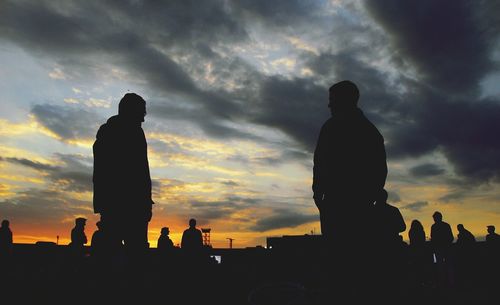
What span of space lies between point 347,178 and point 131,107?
2.78 metres

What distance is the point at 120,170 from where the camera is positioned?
4.55 meters

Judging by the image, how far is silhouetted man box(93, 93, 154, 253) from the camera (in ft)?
14.4

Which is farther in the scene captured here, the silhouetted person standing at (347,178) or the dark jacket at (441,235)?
the dark jacket at (441,235)

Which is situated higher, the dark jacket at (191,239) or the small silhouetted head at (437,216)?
the small silhouetted head at (437,216)

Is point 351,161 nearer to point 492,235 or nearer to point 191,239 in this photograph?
point 191,239

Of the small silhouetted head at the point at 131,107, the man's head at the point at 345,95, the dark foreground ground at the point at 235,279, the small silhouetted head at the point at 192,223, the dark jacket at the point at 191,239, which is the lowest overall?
the dark foreground ground at the point at 235,279

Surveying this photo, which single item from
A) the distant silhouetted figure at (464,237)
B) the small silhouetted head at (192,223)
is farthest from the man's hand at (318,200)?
the distant silhouetted figure at (464,237)

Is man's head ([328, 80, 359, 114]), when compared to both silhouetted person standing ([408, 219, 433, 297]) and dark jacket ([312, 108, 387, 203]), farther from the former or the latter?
silhouetted person standing ([408, 219, 433, 297])

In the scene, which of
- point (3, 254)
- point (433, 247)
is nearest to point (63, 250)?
point (3, 254)

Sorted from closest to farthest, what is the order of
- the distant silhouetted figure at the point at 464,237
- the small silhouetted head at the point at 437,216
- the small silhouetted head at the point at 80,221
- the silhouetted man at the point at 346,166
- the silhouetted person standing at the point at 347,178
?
the silhouetted person standing at the point at 347,178 → the silhouetted man at the point at 346,166 → the small silhouetted head at the point at 437,216 → the small silhouetted head at the point at 80,221 → the distant silhouetted figure at the point at 464,237

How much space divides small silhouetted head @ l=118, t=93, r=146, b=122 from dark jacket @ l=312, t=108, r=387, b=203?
239 cm

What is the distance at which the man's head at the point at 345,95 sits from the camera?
3820 mm

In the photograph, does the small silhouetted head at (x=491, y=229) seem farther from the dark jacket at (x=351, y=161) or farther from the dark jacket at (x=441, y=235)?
the dark jacket at (x=351, y=161)

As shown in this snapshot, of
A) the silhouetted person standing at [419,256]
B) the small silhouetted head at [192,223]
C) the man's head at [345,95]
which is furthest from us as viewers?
the small silhouetted head at [192,223]
